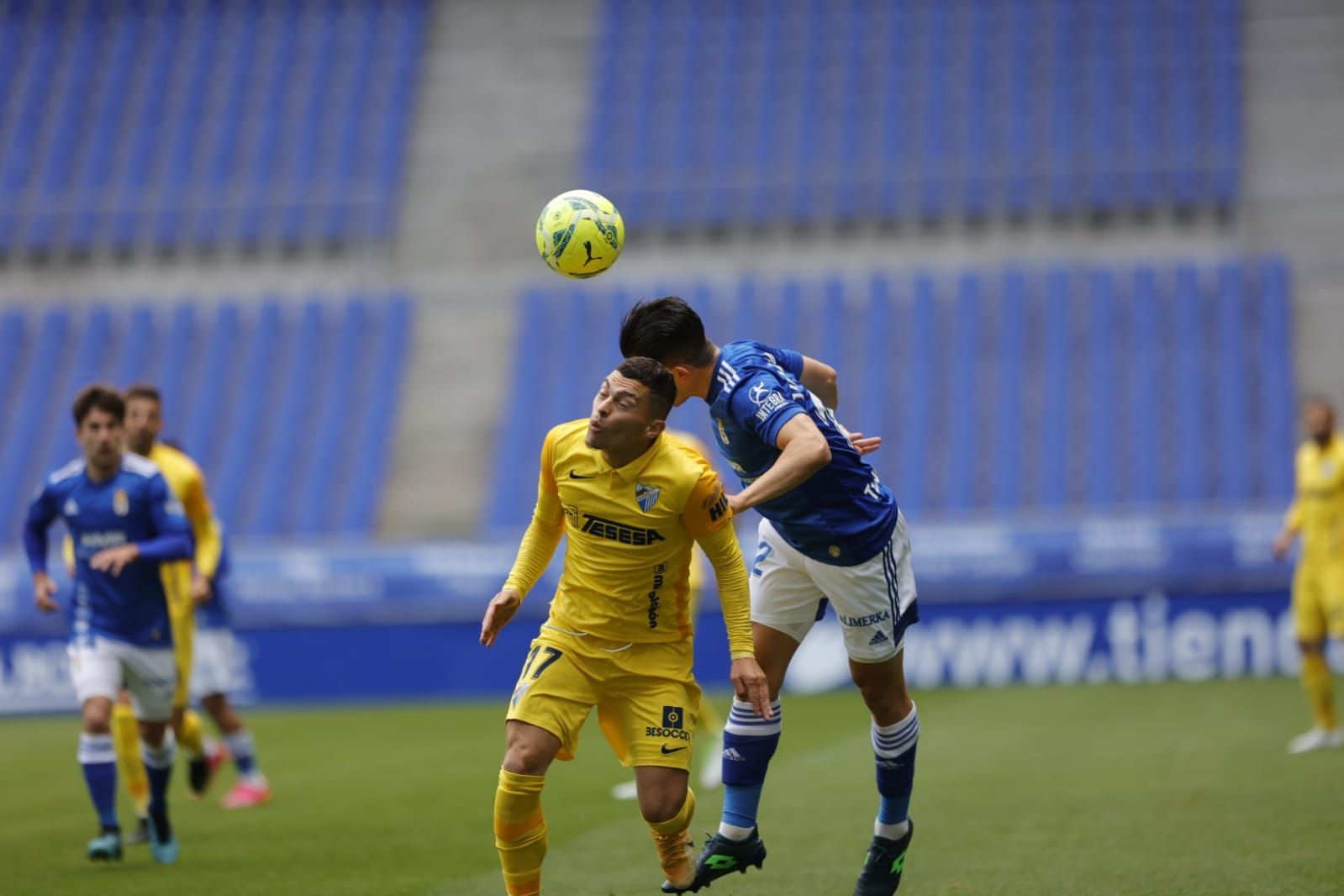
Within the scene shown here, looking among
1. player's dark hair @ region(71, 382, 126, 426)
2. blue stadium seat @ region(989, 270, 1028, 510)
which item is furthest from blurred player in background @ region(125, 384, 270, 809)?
blue stadium seat @ region(989, 270, 1028, 510)

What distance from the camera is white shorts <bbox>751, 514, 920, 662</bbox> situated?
22.0 feet

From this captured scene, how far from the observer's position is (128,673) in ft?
→ 29.1

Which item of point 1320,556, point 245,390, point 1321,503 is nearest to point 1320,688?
point 1320,556

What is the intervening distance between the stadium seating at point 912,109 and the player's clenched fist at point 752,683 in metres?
20.3

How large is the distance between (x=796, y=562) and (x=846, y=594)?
28 cm

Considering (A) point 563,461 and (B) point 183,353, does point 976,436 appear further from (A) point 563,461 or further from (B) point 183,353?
(A) point 563,461

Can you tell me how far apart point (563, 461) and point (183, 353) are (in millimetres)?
20776

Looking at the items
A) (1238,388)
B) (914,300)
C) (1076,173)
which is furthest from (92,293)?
(1238,388)

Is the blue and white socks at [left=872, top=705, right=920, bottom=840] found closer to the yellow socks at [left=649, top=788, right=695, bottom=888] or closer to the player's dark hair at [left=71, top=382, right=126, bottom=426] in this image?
the yellow socks at [left=649, top=788, right=695, bottom=888]

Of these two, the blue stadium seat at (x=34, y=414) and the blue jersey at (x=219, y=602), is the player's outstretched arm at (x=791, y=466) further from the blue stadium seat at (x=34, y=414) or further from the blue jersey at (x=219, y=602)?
the blue stadium seat at (x=34, y=414)

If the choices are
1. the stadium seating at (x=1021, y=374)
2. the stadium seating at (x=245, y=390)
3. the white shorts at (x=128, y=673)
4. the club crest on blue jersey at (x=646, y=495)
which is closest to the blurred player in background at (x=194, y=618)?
the white shorts at (x=128, y=673)

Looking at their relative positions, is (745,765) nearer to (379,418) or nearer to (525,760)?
(525,760)

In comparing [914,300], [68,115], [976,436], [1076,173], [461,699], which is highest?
[68,115]

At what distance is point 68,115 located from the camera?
29.3 metres
